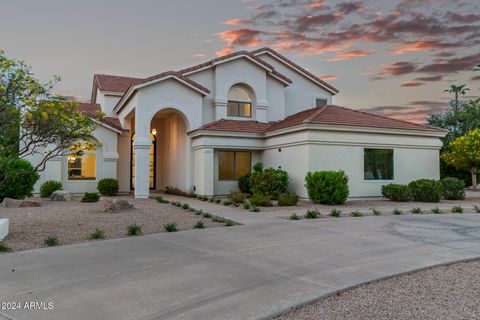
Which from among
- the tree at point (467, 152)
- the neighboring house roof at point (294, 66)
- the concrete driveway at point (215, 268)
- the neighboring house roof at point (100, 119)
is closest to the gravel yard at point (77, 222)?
the concrete driveway at point (215, 268)

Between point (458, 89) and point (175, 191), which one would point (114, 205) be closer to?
point (175, 191)

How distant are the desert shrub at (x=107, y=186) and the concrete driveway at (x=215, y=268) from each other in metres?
12.9

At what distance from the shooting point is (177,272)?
621cm

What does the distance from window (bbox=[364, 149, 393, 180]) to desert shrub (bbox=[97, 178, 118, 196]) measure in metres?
13.1

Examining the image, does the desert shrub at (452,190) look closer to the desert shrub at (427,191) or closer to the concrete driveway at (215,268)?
the desert shrub at (427,191)

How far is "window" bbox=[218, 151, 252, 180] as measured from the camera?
2130cm

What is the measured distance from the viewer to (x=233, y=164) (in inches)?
852

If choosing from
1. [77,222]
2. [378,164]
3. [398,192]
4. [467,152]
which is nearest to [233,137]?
[378,164]

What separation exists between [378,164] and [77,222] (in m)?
14.1

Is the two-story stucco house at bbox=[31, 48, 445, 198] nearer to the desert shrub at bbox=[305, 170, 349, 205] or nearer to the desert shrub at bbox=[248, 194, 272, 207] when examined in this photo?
the desert shrub at bbox=[305, 170, 349, 205]

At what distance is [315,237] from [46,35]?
56.2 ft

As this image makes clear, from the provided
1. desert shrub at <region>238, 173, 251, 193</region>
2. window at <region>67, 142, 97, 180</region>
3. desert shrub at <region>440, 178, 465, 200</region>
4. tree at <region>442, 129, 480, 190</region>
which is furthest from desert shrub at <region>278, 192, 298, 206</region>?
tree at <region>442, 129, 480, 190</region>

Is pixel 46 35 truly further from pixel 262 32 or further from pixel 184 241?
pixel 184 241

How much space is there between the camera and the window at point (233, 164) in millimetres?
21297
